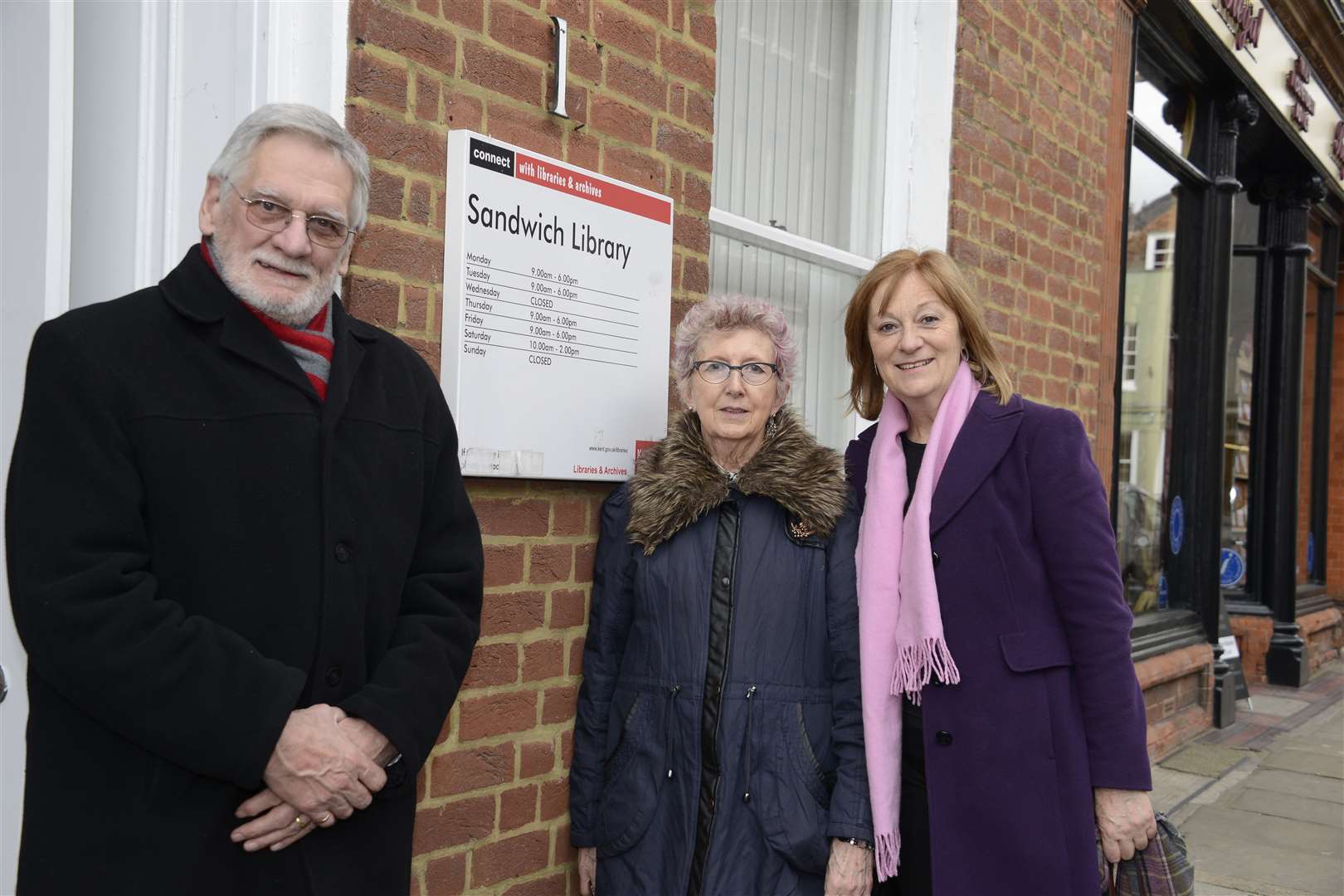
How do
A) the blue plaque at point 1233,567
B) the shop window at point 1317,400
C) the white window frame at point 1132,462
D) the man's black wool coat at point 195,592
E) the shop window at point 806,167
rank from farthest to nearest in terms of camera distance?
the shop window at point 1317,400, the blue plaque at point 1233,567, the white window frame at point 1132,462, the shop window at point 806,167, the man's black wool coat at point 195,592

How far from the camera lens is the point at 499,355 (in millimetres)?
2719

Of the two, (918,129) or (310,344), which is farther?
(918,129)

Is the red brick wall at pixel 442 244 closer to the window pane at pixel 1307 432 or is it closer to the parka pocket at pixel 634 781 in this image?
the parka pocket at pixel 634 781

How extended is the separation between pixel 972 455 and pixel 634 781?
102 cm

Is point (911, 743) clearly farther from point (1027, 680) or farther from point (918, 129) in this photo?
point (918, 129)

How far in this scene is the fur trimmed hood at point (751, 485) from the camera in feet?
8.63

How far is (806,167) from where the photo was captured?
14.2ft

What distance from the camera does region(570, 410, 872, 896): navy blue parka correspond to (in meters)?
2.52

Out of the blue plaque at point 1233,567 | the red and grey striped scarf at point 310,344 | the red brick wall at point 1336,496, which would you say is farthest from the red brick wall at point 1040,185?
the red brick wall at point 1336,496

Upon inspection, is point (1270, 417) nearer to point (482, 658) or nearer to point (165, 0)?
point (482, 658)

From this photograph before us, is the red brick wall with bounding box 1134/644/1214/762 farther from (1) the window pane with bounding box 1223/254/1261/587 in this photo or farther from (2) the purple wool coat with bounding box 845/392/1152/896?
(2) the purple wool coat with bounding box 845/392/1152/896

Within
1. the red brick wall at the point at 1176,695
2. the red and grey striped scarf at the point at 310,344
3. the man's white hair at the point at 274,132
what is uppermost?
the man's white hair at the point at 274,132

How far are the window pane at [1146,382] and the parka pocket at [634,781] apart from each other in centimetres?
488

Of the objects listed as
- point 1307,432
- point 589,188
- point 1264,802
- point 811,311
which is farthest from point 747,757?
point 1307,432
